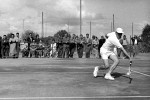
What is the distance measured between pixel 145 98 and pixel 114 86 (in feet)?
6.25

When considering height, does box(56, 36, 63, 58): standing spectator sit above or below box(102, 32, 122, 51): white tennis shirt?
below

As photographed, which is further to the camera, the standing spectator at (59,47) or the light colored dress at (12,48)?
the standing spectator at (59,47)

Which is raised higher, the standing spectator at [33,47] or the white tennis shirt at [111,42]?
the white tennis shirt at [111,42]

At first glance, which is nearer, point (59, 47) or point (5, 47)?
point (5, 47)

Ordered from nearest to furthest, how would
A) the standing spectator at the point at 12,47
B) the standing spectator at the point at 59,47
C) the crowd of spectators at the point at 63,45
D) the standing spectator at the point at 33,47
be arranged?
the standing spectator at the point at 12,47 → the crowd of spectators at the point at 63,45 → the standing spectator at the point at 59,47 → the standing spectator at the point at 33,47

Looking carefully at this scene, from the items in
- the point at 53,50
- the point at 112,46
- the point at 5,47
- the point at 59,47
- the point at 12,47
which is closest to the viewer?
the point at 112,46

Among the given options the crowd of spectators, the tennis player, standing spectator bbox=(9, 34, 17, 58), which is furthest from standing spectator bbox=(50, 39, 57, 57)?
the tennis player

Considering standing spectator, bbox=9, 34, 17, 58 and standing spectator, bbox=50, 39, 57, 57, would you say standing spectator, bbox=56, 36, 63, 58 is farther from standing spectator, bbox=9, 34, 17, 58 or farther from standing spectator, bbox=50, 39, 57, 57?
standing spectator, bbox=9, 34, 17, 58

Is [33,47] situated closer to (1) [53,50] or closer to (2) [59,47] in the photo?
(2) [59,47]

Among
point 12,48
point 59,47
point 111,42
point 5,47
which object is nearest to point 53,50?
point 59,47

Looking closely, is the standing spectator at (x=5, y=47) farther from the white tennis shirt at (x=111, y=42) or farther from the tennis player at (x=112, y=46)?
the white tennis shirt at (x=111, y=42)

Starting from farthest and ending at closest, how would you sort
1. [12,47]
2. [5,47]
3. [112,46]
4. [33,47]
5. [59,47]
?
[33,47]
[59,47]
[5,47]
[12,47]
[112,46]

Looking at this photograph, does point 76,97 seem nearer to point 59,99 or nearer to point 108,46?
point 59,99

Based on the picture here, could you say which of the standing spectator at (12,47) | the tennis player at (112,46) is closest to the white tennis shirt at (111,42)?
the tennis player at (112,46)
